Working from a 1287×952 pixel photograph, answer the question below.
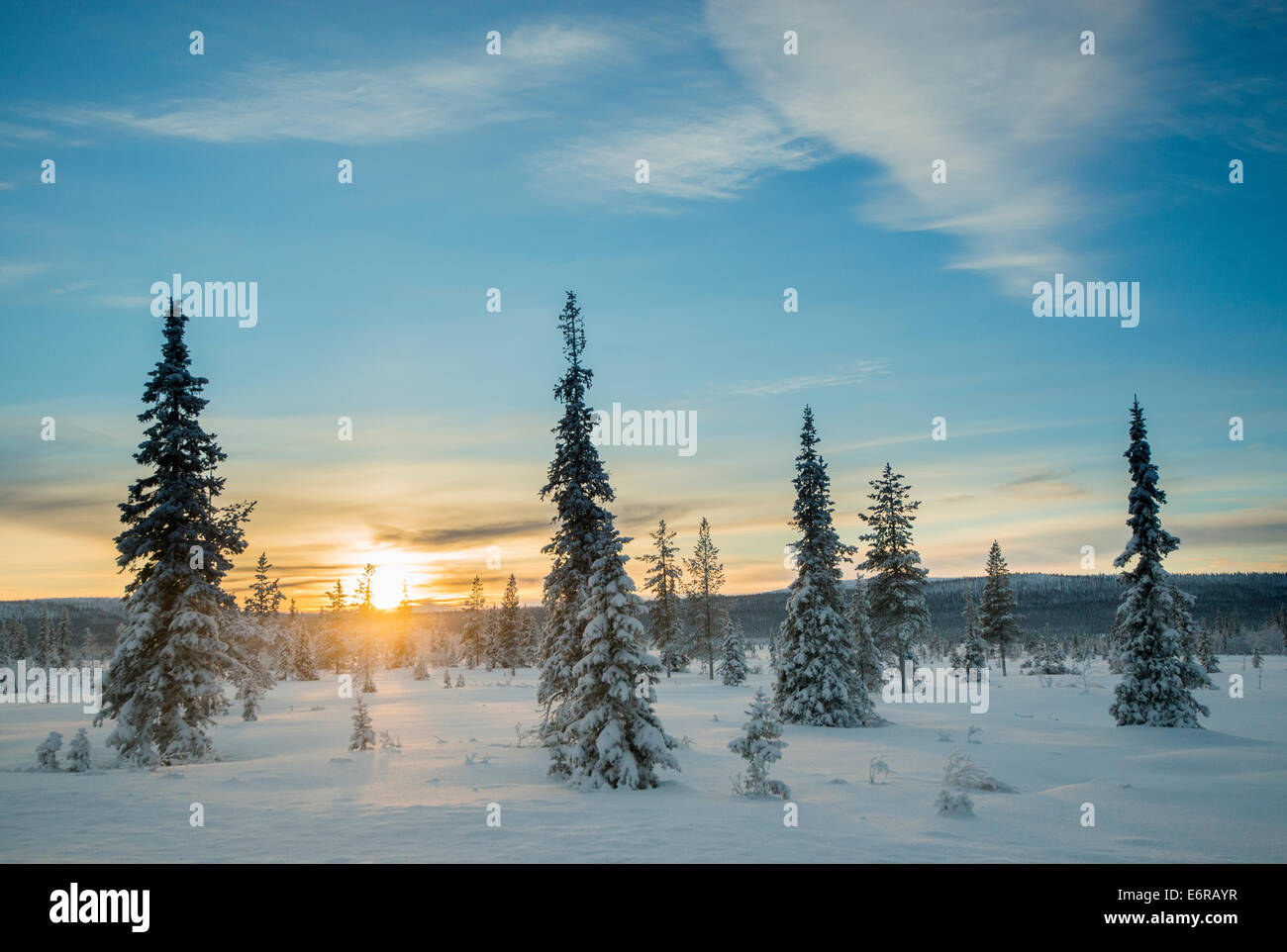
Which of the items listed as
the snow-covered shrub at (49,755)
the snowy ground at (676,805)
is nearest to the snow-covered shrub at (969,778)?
the snowy ground at (676,805)

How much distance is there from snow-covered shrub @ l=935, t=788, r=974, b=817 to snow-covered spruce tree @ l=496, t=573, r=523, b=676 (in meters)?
79.6

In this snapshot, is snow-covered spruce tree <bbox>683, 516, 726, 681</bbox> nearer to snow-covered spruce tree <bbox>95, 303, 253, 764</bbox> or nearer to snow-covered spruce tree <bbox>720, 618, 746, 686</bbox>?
snow-covered spruce tree <bbox>720, 618, 746, 686</bbox>

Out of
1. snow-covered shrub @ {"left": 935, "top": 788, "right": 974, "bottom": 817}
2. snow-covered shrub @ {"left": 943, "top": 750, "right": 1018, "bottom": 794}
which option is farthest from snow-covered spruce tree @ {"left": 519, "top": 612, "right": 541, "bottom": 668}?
snow-covered shrub @ {"left": 935, "top": 788, "right": 974, "bottom": 817}

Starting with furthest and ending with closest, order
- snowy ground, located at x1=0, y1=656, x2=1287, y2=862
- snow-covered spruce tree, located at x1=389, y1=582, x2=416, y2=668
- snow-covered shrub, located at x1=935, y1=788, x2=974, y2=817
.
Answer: snow-covered spruce tree, located at x1=389, y1=582, x2=416, y2=668, snow-covered shrub, located at x1=935, y1=788, x2=974, y2=817, snowy ground, located at x1=0, y1=656, x2=1287, y2=862

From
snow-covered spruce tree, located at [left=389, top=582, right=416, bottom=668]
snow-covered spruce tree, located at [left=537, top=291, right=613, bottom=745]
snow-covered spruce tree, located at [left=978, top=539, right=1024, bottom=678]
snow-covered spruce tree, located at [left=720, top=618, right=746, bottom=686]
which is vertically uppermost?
snow-covered spruce tree, located at [left=537, top=291, right=613, bottom=745]

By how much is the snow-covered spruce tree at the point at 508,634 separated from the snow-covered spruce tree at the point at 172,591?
69052 mm

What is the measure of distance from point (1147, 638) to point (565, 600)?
2633cm

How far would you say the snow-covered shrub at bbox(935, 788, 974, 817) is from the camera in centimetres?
1463

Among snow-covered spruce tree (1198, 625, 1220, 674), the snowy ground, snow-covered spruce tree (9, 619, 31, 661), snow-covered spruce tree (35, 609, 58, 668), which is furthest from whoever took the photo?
snow-covered spruce tree (9, 619, 31, 661)

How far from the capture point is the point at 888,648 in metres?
44.2

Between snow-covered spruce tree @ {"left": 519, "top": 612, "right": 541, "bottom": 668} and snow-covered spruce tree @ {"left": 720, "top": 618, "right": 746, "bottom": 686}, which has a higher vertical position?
snow-covered spruce tree @ {"left": 720, "top": 618, "right": 746, "bottom": 686}

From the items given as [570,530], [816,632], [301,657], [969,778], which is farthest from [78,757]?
[301,657]
